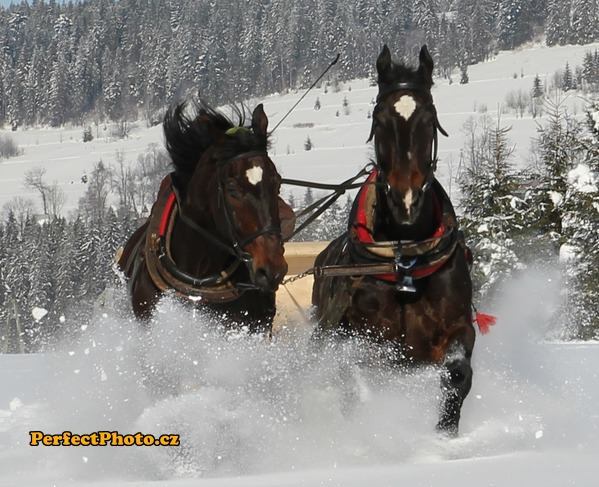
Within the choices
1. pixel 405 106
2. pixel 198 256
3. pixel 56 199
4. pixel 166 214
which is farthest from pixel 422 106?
pixel 56 199

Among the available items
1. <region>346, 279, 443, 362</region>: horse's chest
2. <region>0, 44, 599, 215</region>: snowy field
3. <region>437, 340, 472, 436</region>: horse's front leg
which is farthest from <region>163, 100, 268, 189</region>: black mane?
<region>0, 44, 599, 215</region>: snowy field

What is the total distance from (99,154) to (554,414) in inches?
7126

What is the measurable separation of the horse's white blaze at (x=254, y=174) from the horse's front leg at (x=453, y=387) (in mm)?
1735

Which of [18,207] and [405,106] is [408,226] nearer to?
[405,106]

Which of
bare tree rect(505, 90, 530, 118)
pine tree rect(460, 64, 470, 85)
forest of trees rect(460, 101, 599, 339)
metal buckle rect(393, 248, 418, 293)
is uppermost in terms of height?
metal buckle rect(393, 248, 418, 293)

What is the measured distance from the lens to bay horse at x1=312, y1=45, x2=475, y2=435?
19.1ft

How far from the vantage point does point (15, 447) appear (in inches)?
244

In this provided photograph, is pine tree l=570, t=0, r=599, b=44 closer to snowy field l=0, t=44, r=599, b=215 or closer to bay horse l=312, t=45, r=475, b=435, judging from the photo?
snowy field l=0, t=44, r=599, b=215

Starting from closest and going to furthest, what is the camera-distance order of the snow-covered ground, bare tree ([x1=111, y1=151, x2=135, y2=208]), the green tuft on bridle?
the snow-covered ground → the green tuft on bridle → bare tree ([x1=111, y1=151, x2=135, y2=208])

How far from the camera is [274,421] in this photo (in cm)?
562

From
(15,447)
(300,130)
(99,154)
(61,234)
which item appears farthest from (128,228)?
(99,154)

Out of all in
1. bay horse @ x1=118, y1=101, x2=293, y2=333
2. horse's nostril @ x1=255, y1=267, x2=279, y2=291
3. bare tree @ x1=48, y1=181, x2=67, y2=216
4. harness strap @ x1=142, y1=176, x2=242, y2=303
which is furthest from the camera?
bare tree @ x1=48, y1=181, x2=67, y2=216

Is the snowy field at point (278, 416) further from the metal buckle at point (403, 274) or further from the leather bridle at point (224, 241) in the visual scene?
the metal buckle at point (403, 274)

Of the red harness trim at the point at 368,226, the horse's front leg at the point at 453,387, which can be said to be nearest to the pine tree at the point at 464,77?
the red harness trim at the point at 368,226
